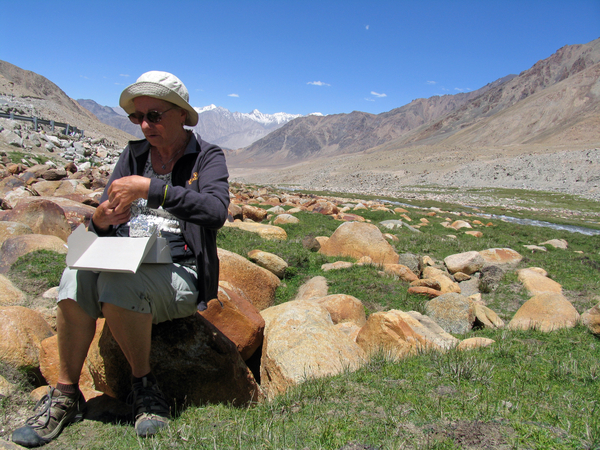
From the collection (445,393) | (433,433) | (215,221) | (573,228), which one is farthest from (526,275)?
(573,228)

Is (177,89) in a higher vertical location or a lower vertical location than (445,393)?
higher

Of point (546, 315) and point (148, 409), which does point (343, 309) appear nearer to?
point (546, 315)

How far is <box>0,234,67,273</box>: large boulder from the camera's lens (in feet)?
16.8

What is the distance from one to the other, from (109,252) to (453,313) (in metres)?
5.20

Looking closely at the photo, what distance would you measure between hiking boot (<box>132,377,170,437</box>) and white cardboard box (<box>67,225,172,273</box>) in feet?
2.85

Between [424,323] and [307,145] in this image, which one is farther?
[307,145]

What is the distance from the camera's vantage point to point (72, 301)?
2.42 metres

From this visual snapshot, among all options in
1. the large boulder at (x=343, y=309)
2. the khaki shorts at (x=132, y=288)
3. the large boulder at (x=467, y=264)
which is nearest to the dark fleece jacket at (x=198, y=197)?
the khaki shorts at (x=132, y=288)

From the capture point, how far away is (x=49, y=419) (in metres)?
2.34

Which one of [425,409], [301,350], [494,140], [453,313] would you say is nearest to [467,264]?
[453,313]

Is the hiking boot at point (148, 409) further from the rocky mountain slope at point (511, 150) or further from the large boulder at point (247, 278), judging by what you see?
the rocky mountain slope at point (511, 150)

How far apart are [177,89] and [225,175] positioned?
70cm

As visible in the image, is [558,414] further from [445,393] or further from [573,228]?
[573,228]

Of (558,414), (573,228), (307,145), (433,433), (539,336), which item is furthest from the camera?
(307,145)
